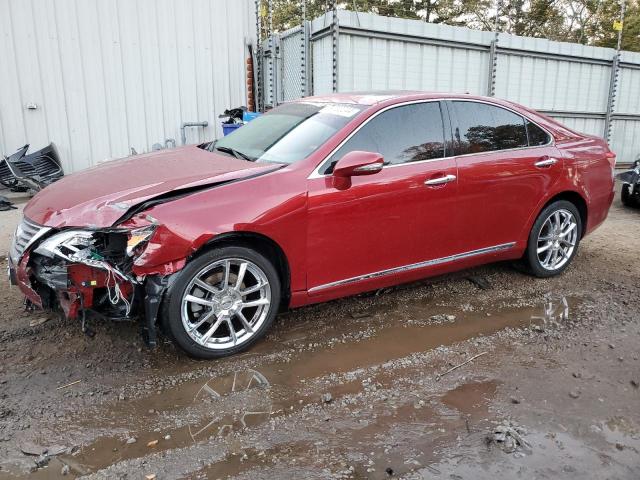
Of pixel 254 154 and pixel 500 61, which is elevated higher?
pixel 500 61

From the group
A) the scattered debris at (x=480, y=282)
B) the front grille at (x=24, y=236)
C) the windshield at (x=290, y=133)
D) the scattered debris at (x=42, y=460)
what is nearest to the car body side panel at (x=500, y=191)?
the scattered debris at (x=480, y=282)

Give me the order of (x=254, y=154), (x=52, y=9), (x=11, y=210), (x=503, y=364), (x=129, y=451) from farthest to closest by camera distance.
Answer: (x=52, y=9) < (x=11, y=210) < (x=254, y=154) < (x=503, y=364) < (x=129, y=451)

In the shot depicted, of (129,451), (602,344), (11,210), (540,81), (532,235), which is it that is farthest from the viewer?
(540,81)

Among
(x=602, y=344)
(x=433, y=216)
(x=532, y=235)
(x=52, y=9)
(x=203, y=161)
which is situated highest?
(x=52, y=9)

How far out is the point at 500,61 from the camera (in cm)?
1045

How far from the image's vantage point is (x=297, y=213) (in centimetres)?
341

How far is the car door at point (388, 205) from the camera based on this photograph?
3555 millimetres

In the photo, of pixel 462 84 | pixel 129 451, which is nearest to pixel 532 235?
pixel 129 451

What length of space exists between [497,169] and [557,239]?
45.1 inches

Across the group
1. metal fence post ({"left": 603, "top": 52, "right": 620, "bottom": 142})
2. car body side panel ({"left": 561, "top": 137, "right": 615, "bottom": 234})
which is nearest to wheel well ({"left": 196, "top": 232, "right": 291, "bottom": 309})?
car body side panel ({"left": 561, "top": 137, "right": 615, "bottom": 234})

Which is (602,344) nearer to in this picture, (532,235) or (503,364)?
(503,364)

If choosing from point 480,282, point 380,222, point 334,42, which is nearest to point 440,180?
point 380,222

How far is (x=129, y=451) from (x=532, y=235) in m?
3.76

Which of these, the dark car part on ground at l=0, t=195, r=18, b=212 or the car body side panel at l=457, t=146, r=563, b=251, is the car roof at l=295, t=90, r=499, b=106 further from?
the dark car part on ground at l=0, t=195, r=18, b=212
